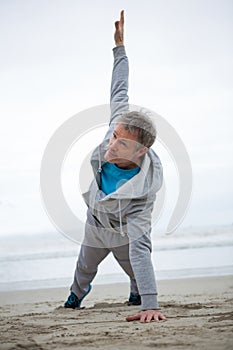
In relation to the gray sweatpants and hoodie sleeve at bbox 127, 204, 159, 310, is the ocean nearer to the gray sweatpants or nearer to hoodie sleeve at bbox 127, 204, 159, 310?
the gray sweatpants

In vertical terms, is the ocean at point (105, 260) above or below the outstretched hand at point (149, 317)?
above

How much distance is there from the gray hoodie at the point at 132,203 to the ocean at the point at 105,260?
2.82 m

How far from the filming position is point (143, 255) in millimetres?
3305

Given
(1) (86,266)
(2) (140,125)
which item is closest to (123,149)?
(2) (140,125)

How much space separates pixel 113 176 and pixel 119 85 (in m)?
0.72

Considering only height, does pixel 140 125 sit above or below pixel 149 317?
above

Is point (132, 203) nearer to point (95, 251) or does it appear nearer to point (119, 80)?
point (95, 251)

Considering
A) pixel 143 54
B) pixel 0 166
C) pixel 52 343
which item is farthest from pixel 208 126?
pixel 52 343

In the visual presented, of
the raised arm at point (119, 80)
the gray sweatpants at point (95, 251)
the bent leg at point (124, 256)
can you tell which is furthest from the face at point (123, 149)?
the bent leg at point (124, 256)

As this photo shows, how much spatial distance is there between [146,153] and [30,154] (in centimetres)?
707

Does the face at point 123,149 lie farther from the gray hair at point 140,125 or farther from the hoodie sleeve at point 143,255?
the hoodie sleeve at point 143,255

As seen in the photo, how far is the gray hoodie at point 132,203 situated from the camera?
3268 millimetres

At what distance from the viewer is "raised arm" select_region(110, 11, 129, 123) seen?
3770mm

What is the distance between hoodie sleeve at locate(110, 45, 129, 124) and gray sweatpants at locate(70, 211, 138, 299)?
82 cm
